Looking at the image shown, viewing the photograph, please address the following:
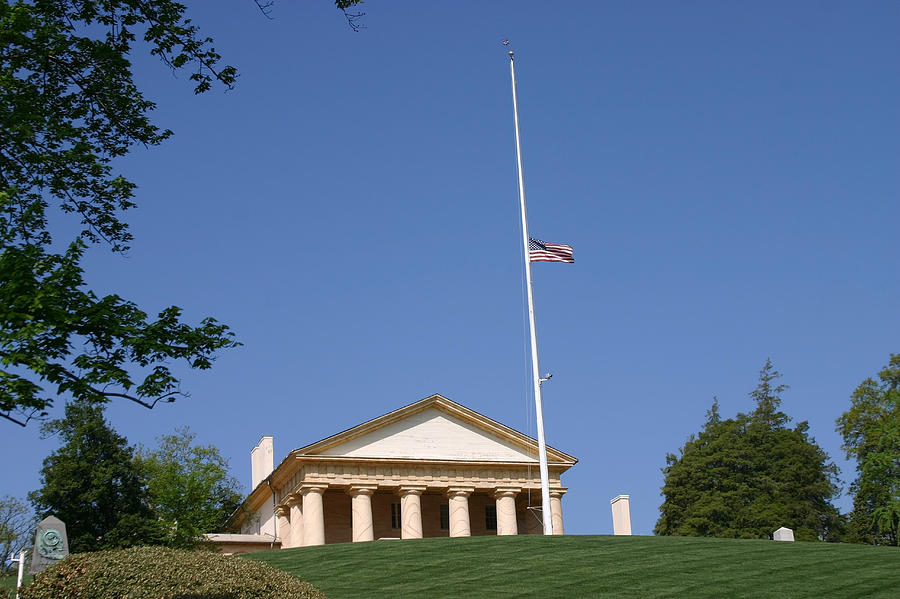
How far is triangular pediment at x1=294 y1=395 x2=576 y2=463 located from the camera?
55531 millimetres

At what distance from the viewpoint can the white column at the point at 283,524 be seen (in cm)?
5862

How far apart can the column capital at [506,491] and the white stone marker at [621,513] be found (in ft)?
19.8

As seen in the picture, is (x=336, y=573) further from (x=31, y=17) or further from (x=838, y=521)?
(x=838, y=521)

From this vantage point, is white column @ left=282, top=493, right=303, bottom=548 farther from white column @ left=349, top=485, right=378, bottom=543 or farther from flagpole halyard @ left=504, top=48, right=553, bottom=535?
flagpole halyard @ left=504, top=48, right=553, bottom=535

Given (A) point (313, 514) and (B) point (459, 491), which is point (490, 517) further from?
(A) point (313, 514)

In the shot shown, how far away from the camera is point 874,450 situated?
65562mm

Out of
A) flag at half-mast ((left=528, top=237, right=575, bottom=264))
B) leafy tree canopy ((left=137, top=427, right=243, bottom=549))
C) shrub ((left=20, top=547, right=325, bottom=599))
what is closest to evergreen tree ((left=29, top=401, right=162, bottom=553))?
leafy tree canopy ((left=137, top=427, right=243, bottom=549))

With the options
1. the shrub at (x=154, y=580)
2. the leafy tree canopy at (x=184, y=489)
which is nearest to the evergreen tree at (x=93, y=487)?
the leafy tree canopy at (x=184, y=489)

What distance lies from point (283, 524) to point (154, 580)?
42116mm

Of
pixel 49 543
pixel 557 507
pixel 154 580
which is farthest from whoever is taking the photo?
pixel 557 507

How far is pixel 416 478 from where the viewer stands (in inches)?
2215

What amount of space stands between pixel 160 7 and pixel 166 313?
4.46m

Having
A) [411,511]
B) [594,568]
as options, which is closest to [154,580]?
[594,568]

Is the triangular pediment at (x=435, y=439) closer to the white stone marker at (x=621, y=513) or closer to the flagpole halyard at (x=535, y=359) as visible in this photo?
the white stone marker at (x=621, y=513)
